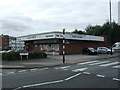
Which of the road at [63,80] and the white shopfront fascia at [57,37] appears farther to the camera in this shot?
the white shopfront fascia at [57,37]

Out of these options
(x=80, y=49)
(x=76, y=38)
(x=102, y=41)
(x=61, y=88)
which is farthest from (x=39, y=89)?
(x=102, y=41)

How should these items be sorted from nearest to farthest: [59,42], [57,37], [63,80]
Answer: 1. [63,80]
2. [57,37]
3. [59,42]

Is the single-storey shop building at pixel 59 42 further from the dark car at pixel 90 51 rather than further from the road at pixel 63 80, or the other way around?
the road at pixel 63 80

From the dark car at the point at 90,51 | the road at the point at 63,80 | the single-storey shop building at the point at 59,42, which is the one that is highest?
the single-storey shop building at the point at 59,42

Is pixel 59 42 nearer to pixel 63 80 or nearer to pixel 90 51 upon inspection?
pixel 90 51

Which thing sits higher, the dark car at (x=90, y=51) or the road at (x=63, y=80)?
the dark car at (x=90, y=51)

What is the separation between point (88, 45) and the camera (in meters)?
36.8

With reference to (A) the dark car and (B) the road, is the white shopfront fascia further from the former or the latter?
(B) the road

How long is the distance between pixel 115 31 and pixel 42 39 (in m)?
24.5

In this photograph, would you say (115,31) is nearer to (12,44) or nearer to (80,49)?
(80,49)

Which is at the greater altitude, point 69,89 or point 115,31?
point 115,31

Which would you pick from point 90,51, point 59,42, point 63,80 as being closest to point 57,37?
point 59,42

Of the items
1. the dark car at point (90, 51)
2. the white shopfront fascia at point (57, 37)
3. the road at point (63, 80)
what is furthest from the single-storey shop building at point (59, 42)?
the road at point (63, 80)

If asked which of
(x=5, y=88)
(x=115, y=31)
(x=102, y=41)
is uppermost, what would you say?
(x=115, y=31)
